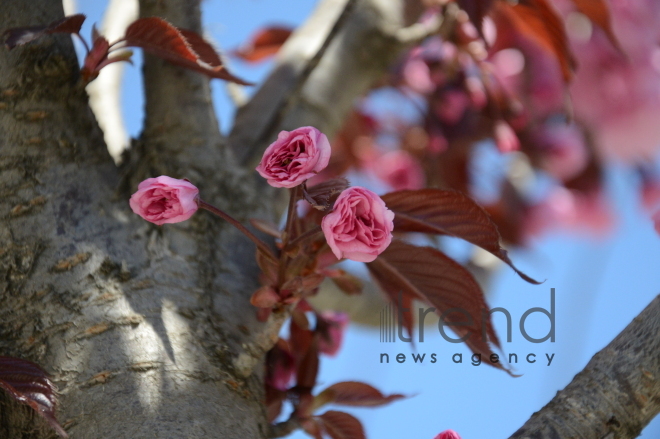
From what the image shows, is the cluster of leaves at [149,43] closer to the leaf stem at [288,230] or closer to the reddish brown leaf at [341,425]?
the leaf stem at [288,230]

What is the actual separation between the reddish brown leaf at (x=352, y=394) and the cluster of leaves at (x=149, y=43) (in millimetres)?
320

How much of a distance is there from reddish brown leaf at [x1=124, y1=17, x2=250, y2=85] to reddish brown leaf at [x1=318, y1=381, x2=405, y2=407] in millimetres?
320

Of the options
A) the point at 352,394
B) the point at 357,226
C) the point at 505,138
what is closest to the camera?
the point at 357,226

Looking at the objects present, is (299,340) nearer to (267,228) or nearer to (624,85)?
(267,228)

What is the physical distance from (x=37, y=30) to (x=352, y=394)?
1.50 ft

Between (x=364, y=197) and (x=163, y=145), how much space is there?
330mm

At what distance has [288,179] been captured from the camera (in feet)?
1.56

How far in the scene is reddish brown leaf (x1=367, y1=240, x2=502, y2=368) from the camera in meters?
0.59

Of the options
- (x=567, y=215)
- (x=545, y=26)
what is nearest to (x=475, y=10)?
(x=545, y=26)

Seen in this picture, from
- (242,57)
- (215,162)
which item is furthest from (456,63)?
(215,162)

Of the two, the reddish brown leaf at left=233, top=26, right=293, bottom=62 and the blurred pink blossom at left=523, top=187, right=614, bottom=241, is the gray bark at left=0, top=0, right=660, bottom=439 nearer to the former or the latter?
the reddish brown leaf at left=233, top=26, right=293, bottom=62

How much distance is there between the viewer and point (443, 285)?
0.62 m

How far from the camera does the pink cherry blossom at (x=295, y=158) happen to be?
47 centimetres

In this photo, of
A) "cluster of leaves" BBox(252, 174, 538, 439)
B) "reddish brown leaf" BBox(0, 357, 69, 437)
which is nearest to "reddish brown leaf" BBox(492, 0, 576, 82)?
"cluster of leaves" BBox(252, 174, 538, 439)
